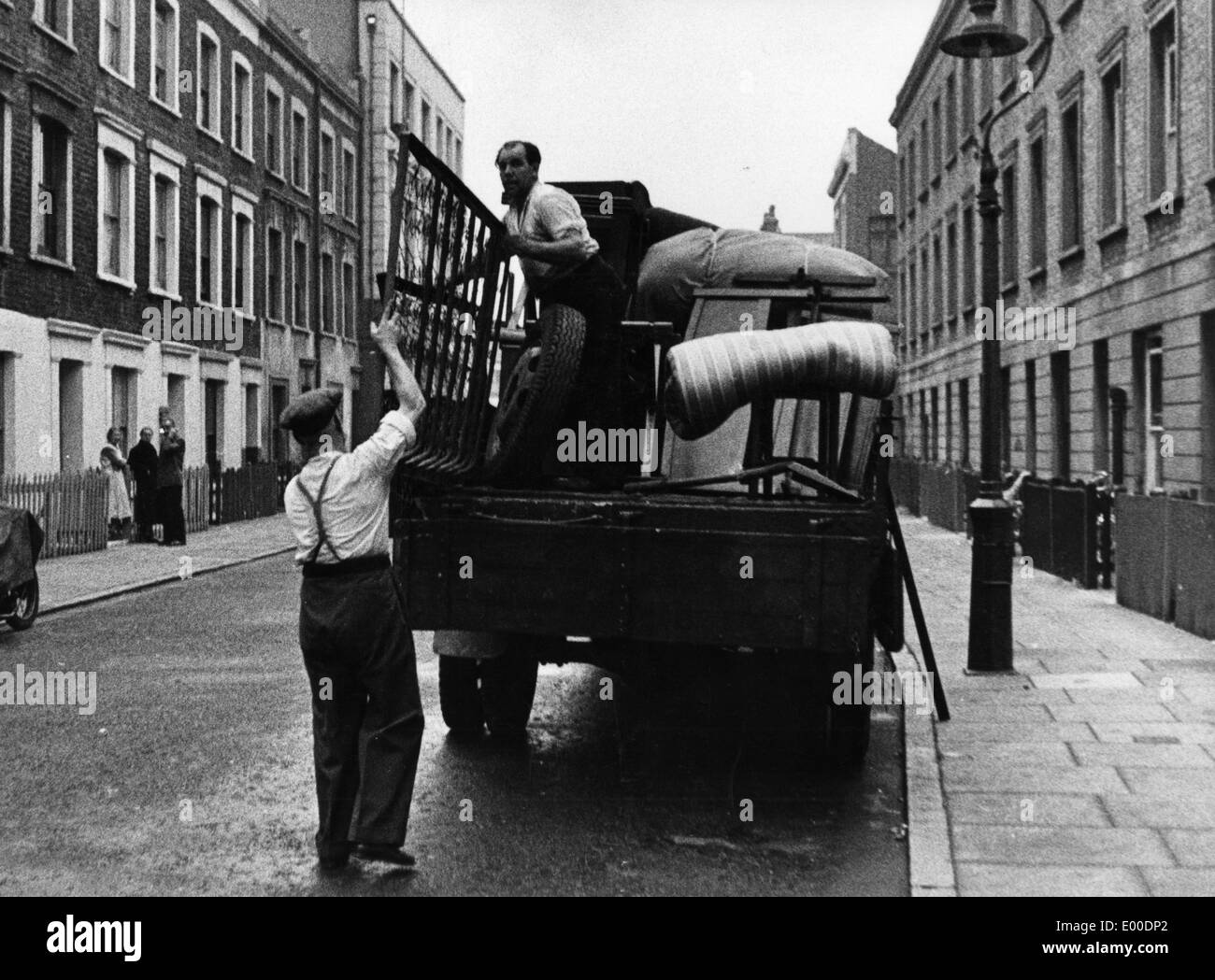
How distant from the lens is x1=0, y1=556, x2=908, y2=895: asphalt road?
571 cm

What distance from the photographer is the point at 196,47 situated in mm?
30922

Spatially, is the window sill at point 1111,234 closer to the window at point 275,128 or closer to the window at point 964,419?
the window at point 964,419

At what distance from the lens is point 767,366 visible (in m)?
6.73

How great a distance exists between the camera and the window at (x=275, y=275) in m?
36.9

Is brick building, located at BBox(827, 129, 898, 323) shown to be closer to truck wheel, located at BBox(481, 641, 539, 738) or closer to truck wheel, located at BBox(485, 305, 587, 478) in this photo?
truck wheel, located at BBox(481, 641, 539, 738)

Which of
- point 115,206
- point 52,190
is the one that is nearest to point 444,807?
point 52,190

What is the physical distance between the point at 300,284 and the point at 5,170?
696 inches

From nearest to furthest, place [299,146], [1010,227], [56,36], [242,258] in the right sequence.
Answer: [56,36] → [1010,227] → [242,258] → [299,146]

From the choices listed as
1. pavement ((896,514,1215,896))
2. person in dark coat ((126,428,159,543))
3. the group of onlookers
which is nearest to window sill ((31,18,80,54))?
the group of onlookers

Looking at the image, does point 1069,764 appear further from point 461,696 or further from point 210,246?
point 210,246

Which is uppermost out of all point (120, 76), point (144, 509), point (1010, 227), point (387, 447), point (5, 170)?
point (120, 76)

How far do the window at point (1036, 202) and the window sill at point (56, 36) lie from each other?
15503 millimetres
